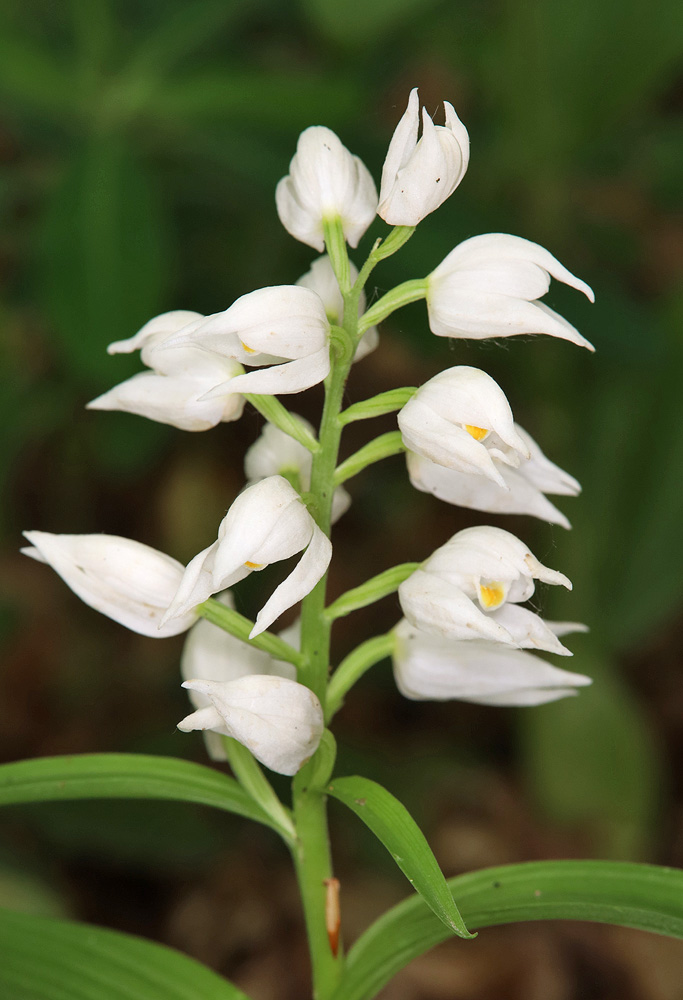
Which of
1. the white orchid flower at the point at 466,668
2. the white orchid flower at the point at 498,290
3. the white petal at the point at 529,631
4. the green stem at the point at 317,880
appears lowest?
the green stem at the point at 317,880

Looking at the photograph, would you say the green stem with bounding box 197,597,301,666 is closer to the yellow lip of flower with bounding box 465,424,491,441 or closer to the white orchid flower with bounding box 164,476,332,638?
the white orchid flower with bounding box 164,476,332,638

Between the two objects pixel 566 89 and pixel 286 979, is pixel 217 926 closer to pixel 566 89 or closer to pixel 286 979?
pixel 286 979

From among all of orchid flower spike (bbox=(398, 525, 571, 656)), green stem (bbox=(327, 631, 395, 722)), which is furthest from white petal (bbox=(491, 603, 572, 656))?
green stem (bbox=(327, 631, 395, 722))

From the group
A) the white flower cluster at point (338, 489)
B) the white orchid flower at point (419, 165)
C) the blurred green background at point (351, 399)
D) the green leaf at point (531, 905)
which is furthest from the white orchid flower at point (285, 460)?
the blurred green background at point (351, 399)

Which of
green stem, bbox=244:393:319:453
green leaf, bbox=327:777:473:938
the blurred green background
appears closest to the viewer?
green leaf, bbox=327:777:473:938

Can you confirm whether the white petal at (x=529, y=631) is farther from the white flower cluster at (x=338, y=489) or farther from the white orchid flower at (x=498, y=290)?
the white orchid flower at (x=498, y=290)

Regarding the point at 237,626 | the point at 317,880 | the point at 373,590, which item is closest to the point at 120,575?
the point at 237,626

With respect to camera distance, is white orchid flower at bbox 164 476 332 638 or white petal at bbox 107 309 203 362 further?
white petal at bbox 107 309 203 362

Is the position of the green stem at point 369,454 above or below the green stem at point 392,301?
below
